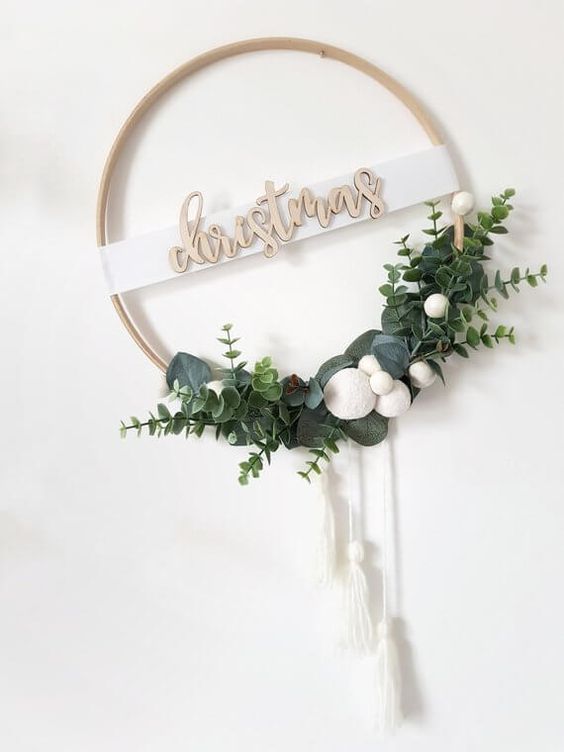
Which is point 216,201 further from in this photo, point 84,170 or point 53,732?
point 53,732

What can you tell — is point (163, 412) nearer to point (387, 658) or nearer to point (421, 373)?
point (421, 373)

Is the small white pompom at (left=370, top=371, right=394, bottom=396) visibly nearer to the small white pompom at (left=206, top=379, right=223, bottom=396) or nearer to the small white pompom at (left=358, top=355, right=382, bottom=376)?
the small white pompom at (left=358, top=355, right=382, bottom=376)

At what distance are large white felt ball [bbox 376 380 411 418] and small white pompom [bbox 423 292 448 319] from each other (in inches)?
3.6

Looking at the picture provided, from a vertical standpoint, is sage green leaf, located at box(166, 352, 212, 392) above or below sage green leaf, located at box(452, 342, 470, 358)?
below

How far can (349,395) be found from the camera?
806mm

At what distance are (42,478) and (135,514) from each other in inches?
5.2

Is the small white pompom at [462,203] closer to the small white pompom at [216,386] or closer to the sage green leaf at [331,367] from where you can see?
the sage green leaf at [331,367]

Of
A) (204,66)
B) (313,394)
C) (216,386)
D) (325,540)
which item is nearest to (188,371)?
(216,386)

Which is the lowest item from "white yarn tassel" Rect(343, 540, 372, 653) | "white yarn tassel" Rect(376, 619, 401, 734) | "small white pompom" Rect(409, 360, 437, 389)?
"white yarn tassel" Rect(376, 619, 401, 734)

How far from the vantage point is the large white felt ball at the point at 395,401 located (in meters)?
0.82

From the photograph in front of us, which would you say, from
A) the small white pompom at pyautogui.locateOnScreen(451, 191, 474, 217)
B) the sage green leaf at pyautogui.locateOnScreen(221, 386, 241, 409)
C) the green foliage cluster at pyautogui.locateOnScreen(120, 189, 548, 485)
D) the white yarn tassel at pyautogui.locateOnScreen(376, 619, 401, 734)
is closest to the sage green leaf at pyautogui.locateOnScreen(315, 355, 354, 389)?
the green foliage cluster at pyautogui.locateOnScreen(120, 189, 548, 485)

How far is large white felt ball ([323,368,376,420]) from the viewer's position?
31.8 inches

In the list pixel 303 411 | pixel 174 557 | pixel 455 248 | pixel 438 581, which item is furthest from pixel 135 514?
pixel 455 248

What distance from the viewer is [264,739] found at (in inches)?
36.9
